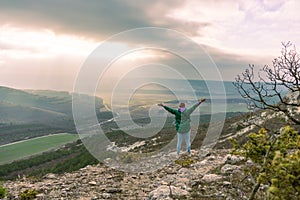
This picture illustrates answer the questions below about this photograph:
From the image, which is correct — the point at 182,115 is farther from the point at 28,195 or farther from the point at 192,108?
the point at 28,195

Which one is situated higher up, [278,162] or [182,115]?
[182,115]

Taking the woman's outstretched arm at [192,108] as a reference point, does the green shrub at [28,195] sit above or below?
below

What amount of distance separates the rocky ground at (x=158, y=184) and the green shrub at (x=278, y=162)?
4571 mm

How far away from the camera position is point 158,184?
1429 centimetres

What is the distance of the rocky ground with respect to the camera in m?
11.7

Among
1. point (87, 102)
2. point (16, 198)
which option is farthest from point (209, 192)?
point (16, 198)

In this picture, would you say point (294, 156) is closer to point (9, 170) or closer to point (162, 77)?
point (162, 77)

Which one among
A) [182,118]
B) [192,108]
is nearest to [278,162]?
[192,108]

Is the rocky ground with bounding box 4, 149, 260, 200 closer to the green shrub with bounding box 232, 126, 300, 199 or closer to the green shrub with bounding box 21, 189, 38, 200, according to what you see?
the green shrub with bounding box 21, 189, 38, 200

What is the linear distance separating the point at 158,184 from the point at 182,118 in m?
3.84

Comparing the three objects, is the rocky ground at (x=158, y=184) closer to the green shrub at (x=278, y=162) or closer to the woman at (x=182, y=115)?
the woman at (x=182, y=115)

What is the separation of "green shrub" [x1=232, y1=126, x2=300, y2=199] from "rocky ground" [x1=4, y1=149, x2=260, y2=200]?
4571mm

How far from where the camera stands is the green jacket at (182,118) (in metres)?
16.1

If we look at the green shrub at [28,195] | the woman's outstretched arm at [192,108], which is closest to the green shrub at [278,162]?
the woman's outstretched arm at [192,108]
